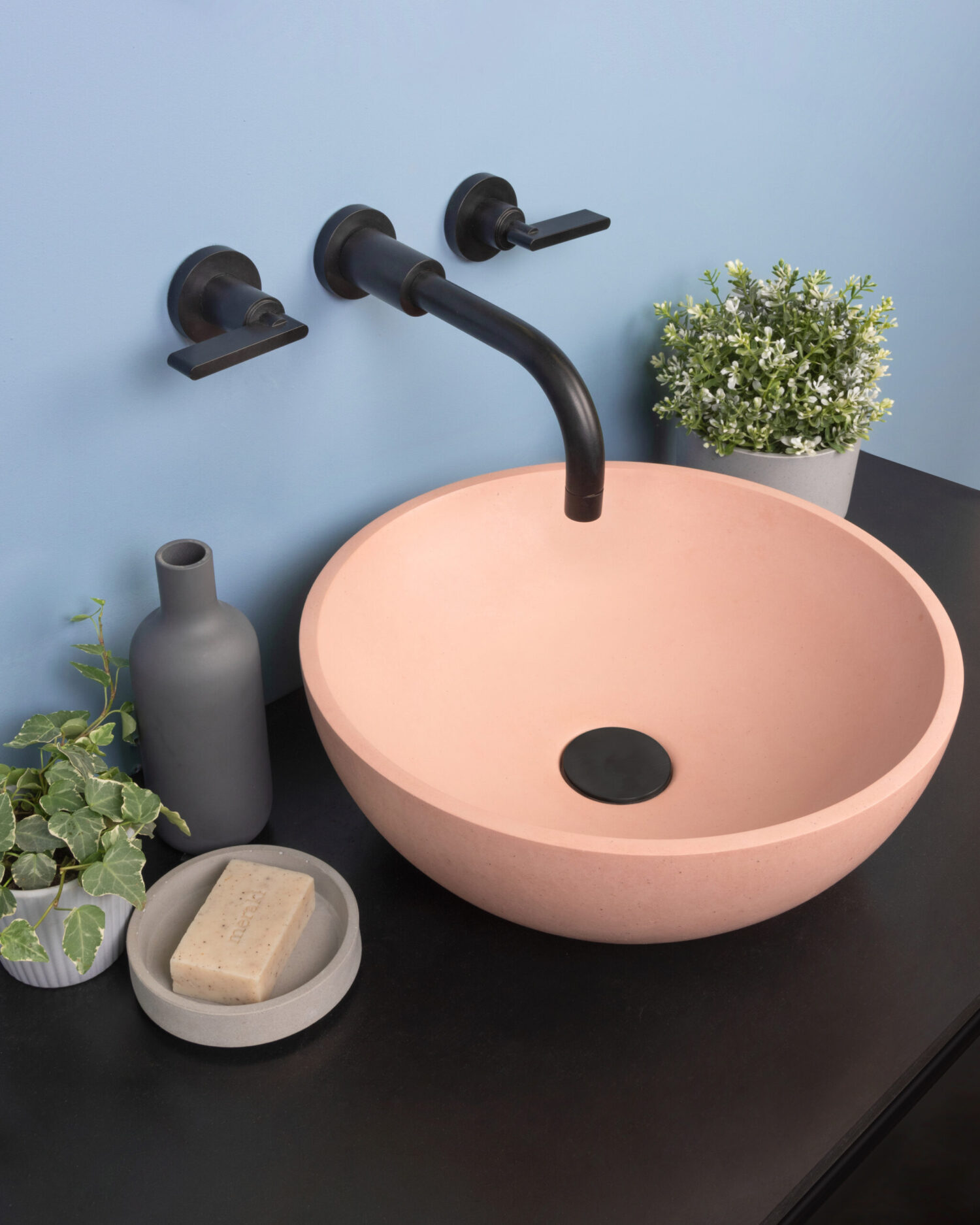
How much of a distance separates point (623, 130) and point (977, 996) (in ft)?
2.60

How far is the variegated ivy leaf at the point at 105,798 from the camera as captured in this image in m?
0.68

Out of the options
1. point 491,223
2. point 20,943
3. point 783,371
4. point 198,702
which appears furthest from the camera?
point 783,371

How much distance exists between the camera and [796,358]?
3.38 feet

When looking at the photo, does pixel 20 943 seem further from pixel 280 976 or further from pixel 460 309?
pixel 460 309

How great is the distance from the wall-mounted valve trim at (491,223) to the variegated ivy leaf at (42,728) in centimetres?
50

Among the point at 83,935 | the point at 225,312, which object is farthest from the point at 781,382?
the point at 83,935

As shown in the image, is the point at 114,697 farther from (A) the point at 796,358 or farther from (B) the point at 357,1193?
(A) the point at 796,358

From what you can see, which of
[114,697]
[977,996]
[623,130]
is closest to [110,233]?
[114,697]

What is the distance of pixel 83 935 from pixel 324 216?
54cm

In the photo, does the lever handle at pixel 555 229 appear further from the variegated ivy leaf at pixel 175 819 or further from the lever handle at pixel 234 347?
the variegated ivy leaf at pixel 175 819

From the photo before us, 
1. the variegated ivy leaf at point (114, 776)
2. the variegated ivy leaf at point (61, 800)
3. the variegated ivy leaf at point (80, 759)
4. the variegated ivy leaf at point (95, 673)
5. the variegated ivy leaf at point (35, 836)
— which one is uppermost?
the variegated ivy leaf at point (95, 673)

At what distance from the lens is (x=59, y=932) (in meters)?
0.68

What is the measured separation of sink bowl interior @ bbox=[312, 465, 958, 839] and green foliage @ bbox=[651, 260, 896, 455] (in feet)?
0.34

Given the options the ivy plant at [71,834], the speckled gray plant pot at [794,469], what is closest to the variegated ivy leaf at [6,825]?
the ivy plant at [71,834]
